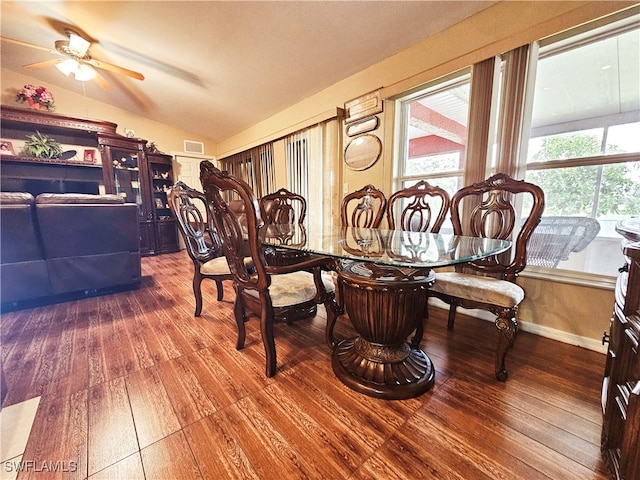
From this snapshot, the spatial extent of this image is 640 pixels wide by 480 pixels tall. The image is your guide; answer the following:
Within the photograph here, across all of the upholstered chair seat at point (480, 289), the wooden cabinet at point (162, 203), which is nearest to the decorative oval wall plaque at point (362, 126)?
the upholstered chair seat at point (480, 289)

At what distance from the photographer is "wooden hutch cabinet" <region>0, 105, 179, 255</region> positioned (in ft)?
13.2

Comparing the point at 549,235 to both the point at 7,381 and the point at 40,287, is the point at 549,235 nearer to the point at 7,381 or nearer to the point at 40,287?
the point at 7,381

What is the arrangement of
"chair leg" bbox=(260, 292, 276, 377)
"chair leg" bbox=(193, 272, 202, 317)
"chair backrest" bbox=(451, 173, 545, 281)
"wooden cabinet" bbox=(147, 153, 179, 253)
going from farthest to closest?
1. "wooden cabinet" bbox=(147, 153, 179, 253)
2. "chair leg" bbox=(193, 272, 202, 317)
3. "chair backrest" bbox=(451, 173, 545, 281)
4. "chair leg" bbox=(260, 292, 276, 377)

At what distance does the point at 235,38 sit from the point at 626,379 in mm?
3528

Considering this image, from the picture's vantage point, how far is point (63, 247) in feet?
7.63

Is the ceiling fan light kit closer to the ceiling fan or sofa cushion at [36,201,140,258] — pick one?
the ceiling fan

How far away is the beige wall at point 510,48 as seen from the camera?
5.06 ft

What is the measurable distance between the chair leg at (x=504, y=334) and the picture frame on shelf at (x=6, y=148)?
6.65 m

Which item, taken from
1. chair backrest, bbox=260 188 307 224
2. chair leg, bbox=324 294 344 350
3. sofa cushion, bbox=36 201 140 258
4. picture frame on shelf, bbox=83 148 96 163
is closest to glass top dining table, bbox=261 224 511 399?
chair leg, bbox=324 294 344 350

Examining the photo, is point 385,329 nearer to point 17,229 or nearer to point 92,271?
point 92,271

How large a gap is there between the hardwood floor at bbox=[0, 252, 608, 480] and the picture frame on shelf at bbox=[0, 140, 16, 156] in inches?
156

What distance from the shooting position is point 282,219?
9.38 ft

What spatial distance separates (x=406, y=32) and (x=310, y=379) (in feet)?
9.08

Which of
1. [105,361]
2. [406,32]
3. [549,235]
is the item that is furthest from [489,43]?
[105,361]
